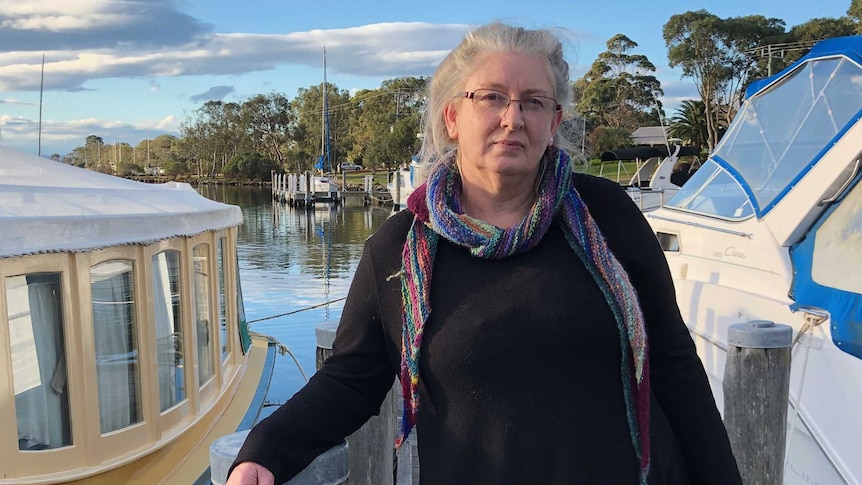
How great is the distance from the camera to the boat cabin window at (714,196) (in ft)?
→ 21.5

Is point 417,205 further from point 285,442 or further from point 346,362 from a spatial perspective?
point 285,442

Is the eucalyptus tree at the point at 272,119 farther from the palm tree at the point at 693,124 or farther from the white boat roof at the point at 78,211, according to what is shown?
the white boat roof at the point at 78,211

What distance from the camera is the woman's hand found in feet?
4.95

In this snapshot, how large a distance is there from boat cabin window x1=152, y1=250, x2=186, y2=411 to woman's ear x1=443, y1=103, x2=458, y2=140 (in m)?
3.19

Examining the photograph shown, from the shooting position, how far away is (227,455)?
1.57 metres

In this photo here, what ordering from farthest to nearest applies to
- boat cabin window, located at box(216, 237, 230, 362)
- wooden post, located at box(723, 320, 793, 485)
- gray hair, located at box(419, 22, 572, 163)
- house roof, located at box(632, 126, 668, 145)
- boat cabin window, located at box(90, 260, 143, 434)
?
house roof, located at box(632, 126, 668, 145), boat cabin window, located at box(216, 237, 230, 362), boat cabin window, located at box(90, 260, 143, 434), wooden post, located at box(723, 320, 793, 485), gray hair, located at box(419, 22, 572, 163)

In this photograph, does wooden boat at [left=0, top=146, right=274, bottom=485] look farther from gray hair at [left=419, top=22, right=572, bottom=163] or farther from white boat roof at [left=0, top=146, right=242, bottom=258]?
gray hair at [left=419, top=22, right=572, bottom=163]

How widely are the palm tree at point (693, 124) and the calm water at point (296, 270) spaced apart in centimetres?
2347

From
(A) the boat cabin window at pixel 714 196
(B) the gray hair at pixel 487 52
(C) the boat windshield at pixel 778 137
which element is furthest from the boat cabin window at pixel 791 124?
(B) the gray hair at pixel 487 52

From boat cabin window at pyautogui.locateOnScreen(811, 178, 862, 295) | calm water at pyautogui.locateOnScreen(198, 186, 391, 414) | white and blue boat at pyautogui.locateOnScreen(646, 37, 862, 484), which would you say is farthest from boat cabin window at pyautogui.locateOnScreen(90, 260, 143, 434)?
boat cabin window at pyautogui.locateOnScreen(811, 178, 862, 295)

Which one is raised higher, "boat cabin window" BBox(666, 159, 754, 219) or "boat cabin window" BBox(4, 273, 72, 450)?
"boat cabin window" BBox(666, 159, 754, 219)

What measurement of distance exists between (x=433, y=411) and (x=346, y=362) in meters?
0.27

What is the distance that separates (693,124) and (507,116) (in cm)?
5310

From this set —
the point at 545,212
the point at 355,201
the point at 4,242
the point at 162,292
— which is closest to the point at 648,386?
the point at 545,212
